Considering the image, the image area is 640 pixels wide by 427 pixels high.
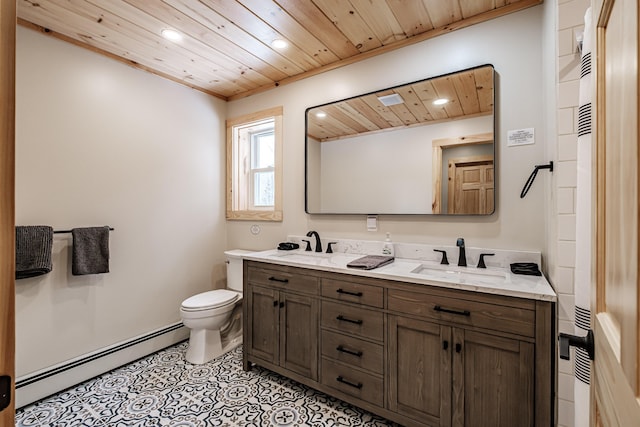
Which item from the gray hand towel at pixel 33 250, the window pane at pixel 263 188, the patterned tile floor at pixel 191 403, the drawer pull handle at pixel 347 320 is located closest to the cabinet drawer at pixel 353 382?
the patterned tile floor at pixel 191 403

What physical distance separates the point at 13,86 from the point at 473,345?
1.80 meters

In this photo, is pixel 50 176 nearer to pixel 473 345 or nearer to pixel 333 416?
pixel 333 416

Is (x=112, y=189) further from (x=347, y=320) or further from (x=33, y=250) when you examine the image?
(x=347, y=320)

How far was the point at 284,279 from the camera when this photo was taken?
2.15m

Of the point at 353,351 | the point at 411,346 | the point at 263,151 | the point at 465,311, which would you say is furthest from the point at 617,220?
the point at 263,151

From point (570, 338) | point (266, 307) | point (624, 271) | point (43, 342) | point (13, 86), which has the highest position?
point (13, 86)

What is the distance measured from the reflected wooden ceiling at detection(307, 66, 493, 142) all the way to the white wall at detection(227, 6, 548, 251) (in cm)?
7

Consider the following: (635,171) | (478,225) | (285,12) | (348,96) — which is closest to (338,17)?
(285,12)

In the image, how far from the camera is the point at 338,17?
1.98 meters

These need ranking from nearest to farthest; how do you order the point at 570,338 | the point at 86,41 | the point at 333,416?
1. the point at 570,338
2. the point at 333,416
3. the point at 86,41

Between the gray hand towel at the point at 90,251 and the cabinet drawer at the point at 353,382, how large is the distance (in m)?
1.74

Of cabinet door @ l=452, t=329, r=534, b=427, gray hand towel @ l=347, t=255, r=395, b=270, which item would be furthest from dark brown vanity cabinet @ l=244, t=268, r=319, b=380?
cabinet door @ l=452, t=329, r=534, b=427

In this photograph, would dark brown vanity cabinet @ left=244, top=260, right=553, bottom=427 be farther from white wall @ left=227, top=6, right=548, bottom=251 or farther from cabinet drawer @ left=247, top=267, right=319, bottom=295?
white wall @ left=227, top=6, right=548, bottom=251

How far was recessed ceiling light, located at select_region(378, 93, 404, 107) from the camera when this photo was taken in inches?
88.8
